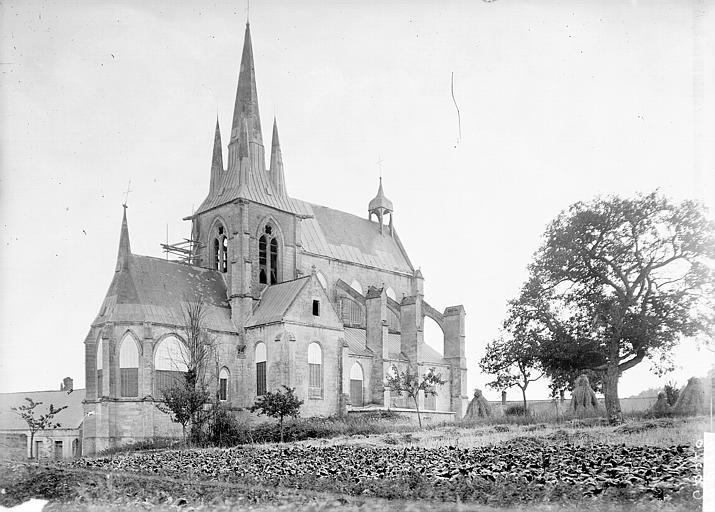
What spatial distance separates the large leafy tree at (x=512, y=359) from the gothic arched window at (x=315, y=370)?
16430mm

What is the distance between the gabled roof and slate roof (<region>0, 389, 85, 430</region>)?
1704 centimetres

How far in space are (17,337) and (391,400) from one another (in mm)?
32731

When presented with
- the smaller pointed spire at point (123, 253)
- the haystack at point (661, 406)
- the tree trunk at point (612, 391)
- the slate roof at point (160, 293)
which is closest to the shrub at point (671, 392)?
the haystack at point (661, 406)

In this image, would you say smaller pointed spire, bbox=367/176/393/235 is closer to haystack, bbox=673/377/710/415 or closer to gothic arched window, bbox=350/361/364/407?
gothic arched window, bbox=350/361/364/407

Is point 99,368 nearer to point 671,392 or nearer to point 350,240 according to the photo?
point 350,240

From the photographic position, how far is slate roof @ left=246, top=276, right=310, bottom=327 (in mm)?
41562

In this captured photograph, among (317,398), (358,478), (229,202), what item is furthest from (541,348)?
(229,202)

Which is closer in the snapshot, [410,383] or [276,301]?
[276,301]

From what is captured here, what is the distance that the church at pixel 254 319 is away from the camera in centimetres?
3844

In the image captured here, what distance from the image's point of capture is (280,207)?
45.6 metres

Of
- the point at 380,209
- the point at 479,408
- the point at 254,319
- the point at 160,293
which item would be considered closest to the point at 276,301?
the point at 254,319

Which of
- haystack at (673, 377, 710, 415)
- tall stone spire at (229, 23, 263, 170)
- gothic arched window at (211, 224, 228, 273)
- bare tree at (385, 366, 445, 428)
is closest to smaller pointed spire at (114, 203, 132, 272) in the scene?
gothic arched window at (211, 224, 228, 273)

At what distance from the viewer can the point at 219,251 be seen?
44.9m

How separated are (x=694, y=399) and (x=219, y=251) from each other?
110 ft
